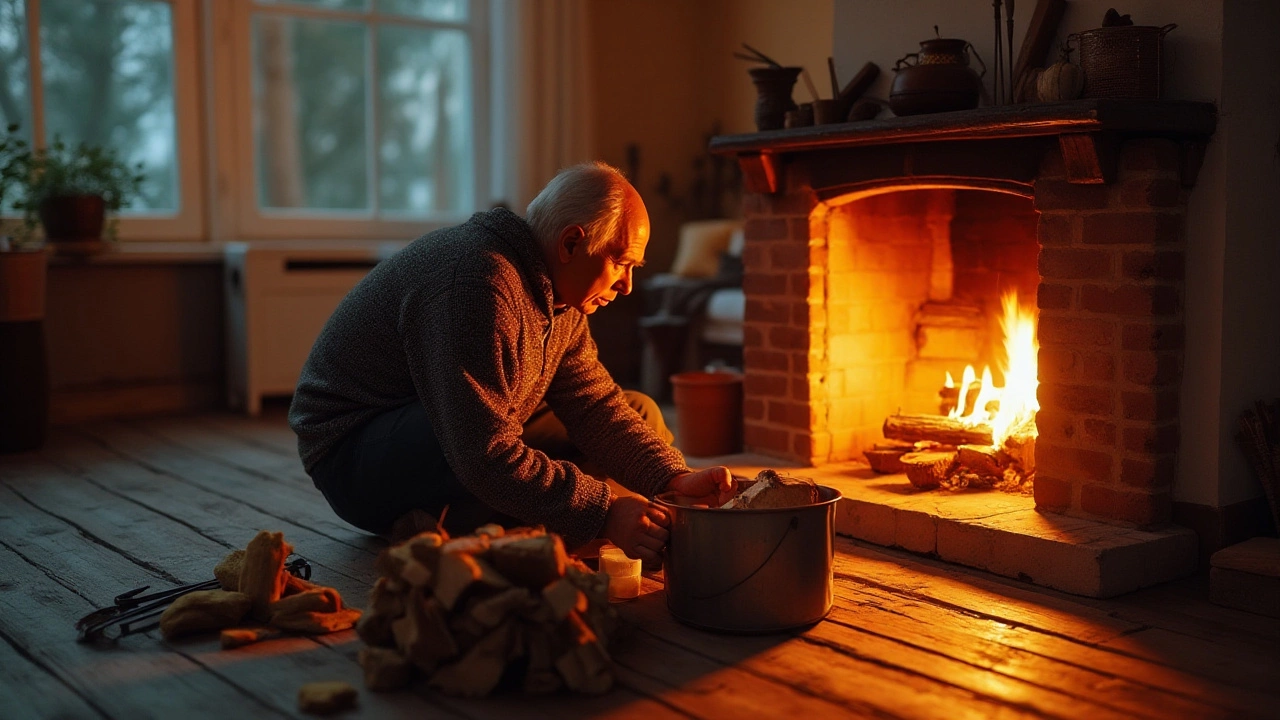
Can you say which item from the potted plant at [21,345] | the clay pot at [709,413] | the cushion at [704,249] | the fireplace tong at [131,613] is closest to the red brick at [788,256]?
the clay pot at [709,413]

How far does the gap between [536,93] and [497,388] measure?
3.59m

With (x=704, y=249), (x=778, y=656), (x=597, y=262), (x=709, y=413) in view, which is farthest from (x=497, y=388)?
(x=704, y=249)

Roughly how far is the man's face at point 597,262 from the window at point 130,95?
3.15 m

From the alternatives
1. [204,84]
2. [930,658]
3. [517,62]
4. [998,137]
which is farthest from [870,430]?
[204,84]

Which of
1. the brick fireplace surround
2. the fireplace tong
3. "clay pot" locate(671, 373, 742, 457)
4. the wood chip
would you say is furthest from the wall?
the fireplace tong

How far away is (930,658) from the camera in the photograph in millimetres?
1931

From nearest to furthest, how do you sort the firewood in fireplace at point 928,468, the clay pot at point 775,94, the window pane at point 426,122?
the firewood in fireplace at point 928,468
the clay pot at point 775,94
the window pane at point 426,122

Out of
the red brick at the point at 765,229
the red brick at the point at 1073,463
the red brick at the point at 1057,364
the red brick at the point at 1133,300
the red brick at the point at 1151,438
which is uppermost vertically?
the red brick at the point at 765,229

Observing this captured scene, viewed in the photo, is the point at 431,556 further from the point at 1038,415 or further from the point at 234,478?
the point at 234,478

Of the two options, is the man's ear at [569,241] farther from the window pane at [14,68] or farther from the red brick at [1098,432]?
the window pane at [14,68]

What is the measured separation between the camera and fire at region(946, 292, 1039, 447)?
2.93 metres

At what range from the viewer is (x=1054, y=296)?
2.56m

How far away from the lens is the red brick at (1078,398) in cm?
247

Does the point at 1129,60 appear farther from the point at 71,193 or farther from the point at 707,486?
the point at 71,193
